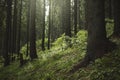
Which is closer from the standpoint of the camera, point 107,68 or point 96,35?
point 107,68

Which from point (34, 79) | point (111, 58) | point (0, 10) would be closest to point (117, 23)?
point (111, 58)

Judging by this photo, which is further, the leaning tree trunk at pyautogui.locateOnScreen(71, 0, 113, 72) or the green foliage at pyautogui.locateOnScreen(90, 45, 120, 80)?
the leaning tree trunk at pyautogui.locateOnScreen(71, 0, 113, 72)

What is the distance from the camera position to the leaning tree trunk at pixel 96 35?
9127 mm

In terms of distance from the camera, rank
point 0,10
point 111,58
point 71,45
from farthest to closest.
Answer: point 0,10, point 71,45, point 111,58

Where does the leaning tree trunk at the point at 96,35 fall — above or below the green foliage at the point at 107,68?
above

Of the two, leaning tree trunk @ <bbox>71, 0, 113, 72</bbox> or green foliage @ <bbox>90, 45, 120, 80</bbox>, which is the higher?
leaning tree trunk @ <bbox>71, 0, 113, 72</bbox>

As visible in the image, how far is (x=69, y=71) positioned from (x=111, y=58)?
194 cm

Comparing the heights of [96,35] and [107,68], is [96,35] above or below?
above

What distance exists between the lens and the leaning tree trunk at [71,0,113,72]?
9127 millimetres

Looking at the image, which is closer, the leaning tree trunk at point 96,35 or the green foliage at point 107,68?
the green foliage at point 107,68

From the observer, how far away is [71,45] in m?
17.0

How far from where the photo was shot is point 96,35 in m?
9.31

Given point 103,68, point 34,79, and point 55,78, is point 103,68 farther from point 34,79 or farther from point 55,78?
point 34,79

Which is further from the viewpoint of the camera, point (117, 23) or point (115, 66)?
point (117, 23)
